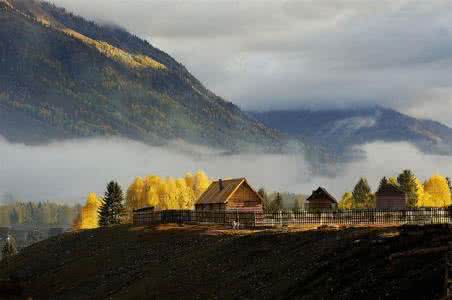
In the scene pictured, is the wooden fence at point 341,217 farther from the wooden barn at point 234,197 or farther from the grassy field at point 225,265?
the wooden barn at point 234,197

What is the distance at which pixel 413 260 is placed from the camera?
53.2 meters

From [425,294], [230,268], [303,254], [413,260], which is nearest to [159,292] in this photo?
[230,268]

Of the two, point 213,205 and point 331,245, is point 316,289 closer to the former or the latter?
point 331,245

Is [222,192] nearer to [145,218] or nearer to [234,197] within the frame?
[234,197]

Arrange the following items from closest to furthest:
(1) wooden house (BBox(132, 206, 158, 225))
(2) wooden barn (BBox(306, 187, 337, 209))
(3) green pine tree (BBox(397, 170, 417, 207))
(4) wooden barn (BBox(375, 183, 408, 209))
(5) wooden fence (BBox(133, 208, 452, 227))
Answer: (5) wooden fence (BBox(133, 208, 452, 227)) → (1) wooden house (BBox(132, 206, 158, 225)) → (4) wooden barn (BBox(375, 183, 408, 209)) → (2) wooden barn (BBox(306, 187, 337, 209)) → (3) green pine tree (BBox(397, 170, 417, 207))

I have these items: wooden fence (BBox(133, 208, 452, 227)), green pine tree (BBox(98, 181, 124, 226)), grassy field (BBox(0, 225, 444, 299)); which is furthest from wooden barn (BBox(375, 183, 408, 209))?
green pine tree (BBox(98, 181, 124, 226))

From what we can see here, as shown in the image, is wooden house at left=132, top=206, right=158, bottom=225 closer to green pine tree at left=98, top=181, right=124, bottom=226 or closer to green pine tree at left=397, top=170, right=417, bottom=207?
green pine tree at left=98, top=181, right=124, bottom=226

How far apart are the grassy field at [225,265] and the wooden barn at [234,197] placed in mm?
19135

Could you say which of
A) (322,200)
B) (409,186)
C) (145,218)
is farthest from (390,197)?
(409,186)

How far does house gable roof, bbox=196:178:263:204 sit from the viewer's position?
12875 centimetres

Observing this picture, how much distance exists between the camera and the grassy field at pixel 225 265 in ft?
174

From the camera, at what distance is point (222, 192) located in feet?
433

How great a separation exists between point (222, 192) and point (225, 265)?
56.6m

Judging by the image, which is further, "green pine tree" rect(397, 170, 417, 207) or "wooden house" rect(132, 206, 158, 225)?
"green pine tree" rect(397, 170, 417, 207)
